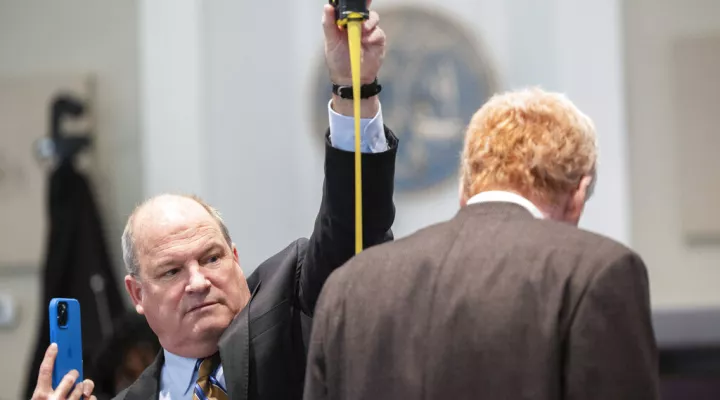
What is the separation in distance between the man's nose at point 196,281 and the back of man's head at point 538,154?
0.52 metres

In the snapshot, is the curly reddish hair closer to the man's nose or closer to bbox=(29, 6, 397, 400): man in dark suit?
bbox=(29, 6, 397, 400): man in dark suit

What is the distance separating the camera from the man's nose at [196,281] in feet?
5.50

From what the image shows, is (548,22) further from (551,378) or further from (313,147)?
(551,378)

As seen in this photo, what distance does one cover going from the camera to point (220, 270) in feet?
5.61

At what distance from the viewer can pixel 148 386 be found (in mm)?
1770

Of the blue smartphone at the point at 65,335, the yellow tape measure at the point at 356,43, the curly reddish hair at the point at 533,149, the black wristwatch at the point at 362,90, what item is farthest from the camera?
the blue smartphone at the point at 65,335

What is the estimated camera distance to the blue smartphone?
1.67m

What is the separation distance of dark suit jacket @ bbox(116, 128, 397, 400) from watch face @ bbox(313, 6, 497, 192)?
166 centimetres

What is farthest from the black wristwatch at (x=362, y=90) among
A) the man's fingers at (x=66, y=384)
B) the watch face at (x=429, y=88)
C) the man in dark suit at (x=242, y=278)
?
the watch face at (x=429, y=88)

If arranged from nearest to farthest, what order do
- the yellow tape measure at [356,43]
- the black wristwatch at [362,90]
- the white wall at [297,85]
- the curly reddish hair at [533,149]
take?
the curly reddish hair at [533,149]
the yellow tape measure at [356,43]
the black wristwatch at [362,90]
the white wall at [297,85]

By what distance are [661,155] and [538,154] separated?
88.6 inches

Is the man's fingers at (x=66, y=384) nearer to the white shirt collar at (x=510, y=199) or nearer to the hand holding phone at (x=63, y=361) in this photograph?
the hand holding phone at (x=63, y=361)

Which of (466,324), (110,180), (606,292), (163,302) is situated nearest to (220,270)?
(163,302)

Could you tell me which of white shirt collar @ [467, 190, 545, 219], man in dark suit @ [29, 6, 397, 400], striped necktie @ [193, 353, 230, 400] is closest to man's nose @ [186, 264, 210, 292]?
man in dark suit @ [29, 6, 397, 400]
